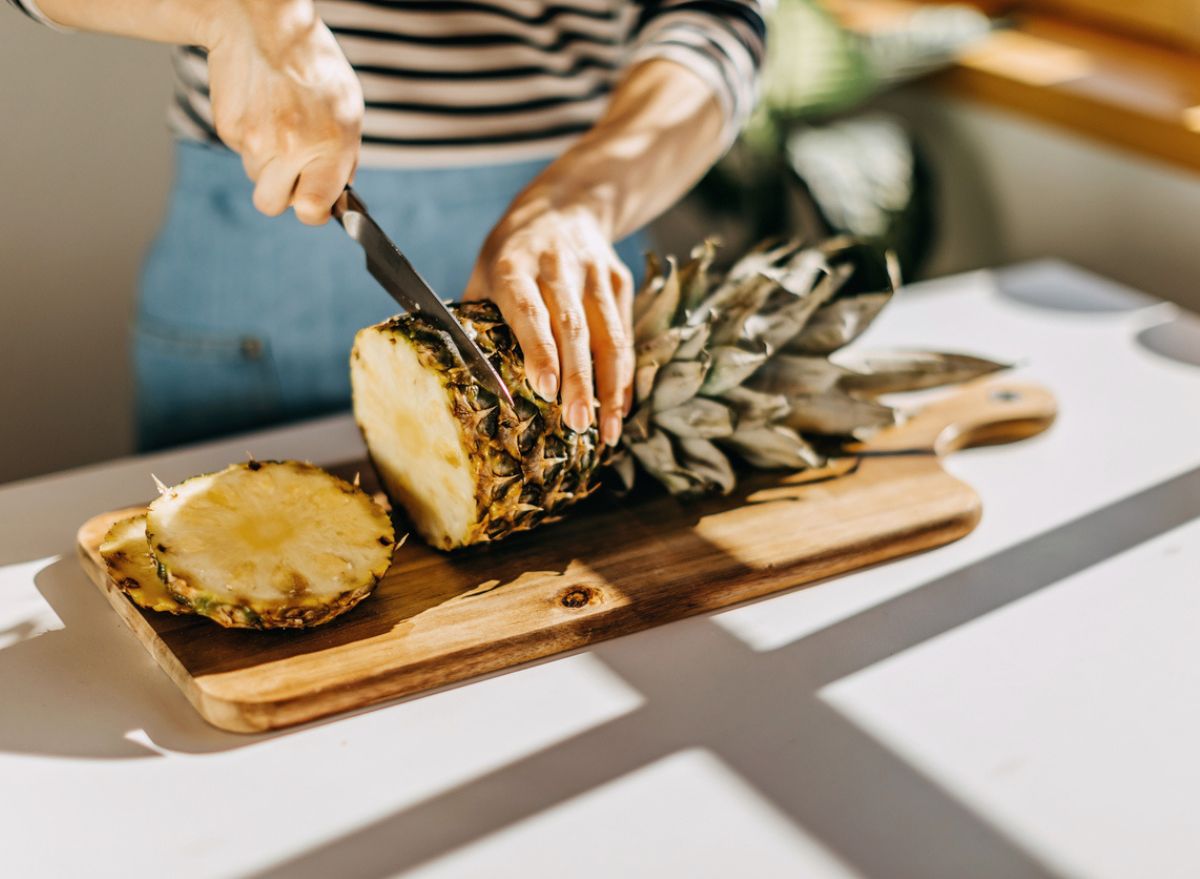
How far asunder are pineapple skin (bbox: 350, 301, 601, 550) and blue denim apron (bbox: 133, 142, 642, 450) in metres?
0.37

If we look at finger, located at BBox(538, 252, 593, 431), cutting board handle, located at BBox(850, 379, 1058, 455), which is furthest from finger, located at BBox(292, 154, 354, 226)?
cutting board handle, located at BBox(850, 379, 1058, 455)

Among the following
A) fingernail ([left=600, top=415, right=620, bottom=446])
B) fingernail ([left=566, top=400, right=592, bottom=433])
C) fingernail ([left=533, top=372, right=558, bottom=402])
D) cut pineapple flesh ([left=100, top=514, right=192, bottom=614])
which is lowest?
cut pineapple flesh ([left=100, top=514, right=192, bottom=614])

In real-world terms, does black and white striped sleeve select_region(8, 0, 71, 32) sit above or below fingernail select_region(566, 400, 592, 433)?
above

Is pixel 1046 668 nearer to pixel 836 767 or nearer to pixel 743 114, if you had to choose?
pixel 836 767

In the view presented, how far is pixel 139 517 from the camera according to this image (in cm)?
114

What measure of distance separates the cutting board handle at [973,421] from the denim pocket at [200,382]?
2.50 ft

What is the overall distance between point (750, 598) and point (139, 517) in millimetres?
592

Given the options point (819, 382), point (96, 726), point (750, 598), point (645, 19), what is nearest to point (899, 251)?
point (645, 19)

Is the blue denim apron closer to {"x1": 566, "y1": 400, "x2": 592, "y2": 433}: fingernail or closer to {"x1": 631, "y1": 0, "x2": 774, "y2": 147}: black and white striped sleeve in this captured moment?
{"x1": 631, "y1": 0, "x2": 774, "y2": 147}: black and white striped sleeve

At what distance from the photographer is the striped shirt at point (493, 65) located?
55.1 inches

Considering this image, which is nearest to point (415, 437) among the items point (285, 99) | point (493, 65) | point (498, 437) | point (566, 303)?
point (498, 437)

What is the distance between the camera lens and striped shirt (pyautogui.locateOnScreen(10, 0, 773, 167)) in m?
1.40

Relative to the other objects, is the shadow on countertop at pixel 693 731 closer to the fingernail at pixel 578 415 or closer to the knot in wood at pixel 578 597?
the knot in wood at pixel 578 597

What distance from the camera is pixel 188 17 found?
110cm
